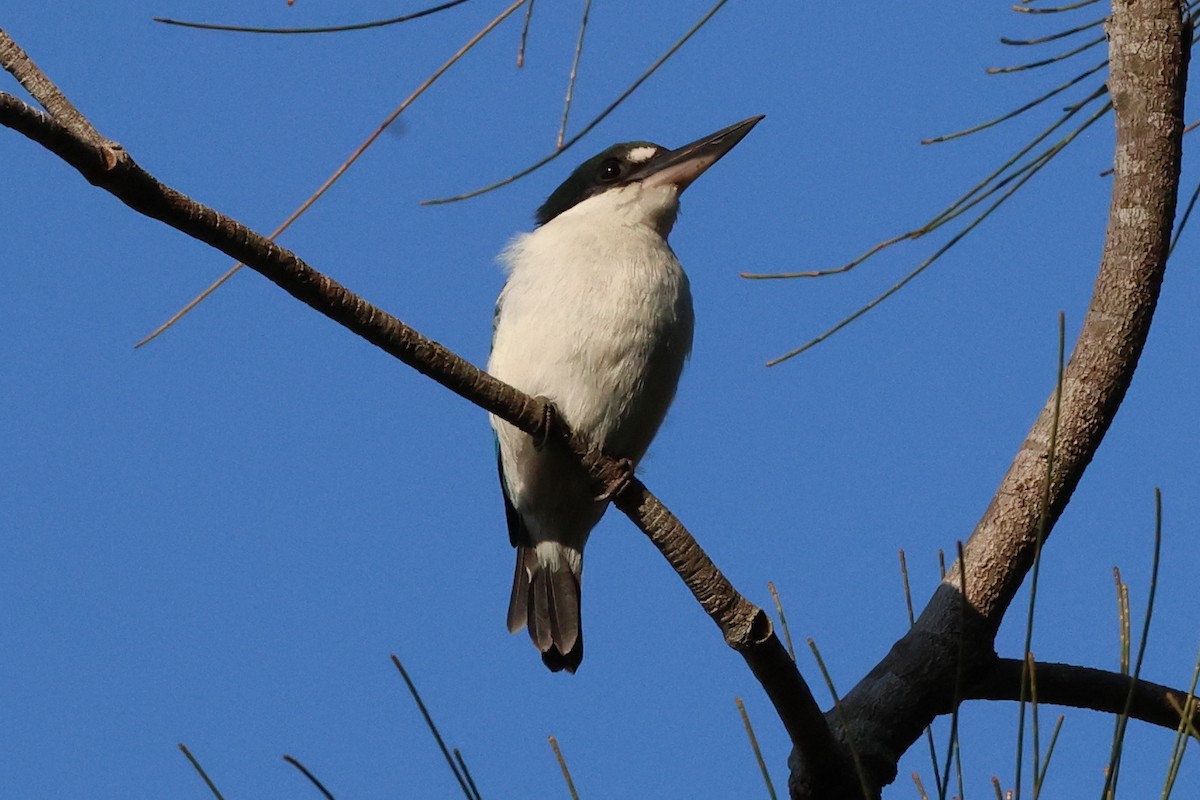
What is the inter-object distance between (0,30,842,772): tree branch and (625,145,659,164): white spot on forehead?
6.87ft

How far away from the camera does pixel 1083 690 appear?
292 cm

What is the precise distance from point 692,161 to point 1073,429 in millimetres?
2500

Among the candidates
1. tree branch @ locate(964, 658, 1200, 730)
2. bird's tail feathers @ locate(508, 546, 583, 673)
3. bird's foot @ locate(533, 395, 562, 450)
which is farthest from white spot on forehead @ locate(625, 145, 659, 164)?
tree branch @ locate(964, 658, 1200, 730)

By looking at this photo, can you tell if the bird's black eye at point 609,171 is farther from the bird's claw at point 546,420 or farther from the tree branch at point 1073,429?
the tree branch at point 1073,429

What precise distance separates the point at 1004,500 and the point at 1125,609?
0.49m

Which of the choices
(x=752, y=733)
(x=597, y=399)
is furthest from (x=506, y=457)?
(x=752, y=733)

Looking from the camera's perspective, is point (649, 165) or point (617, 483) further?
point (649, 165)

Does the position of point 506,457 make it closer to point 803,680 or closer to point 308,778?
point 803,680

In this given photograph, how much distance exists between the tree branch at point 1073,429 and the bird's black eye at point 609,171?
249cm

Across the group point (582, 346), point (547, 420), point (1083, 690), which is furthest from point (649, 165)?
point (1083, 690)

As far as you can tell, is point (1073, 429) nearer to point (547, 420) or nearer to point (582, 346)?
point (547, 420)

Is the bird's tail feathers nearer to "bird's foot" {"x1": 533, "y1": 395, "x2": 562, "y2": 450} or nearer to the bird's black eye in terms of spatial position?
the bird's black eye

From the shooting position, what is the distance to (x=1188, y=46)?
286cm

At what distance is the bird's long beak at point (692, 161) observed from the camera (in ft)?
16.4
